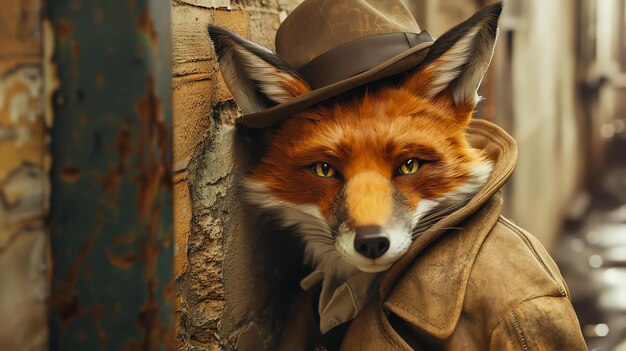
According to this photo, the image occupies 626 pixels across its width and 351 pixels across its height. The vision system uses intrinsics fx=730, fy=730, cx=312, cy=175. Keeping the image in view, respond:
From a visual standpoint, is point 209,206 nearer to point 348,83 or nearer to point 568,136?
point 348,83

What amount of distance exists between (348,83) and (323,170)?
0.21m

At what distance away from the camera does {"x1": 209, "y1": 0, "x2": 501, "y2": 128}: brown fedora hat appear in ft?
5.42

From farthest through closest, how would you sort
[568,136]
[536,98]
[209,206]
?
1. [568,136]
2. [536,98]
3. [209,206]

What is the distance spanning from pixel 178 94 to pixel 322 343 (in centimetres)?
82

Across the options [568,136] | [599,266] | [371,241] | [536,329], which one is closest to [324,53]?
[371,241]

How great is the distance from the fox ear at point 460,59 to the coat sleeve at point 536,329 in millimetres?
519

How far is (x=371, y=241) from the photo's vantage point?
148 cm

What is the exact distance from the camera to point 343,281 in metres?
1.90

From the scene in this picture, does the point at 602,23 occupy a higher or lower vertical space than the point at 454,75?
higher

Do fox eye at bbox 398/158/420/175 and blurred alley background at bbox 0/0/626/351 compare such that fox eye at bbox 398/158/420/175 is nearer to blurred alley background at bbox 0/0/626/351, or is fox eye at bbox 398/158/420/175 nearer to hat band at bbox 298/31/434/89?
hat band at bbox 298/31/434/89

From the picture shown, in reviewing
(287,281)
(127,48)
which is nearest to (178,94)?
(127,48)

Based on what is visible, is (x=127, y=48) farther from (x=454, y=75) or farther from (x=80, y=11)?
(x=454, y=75)

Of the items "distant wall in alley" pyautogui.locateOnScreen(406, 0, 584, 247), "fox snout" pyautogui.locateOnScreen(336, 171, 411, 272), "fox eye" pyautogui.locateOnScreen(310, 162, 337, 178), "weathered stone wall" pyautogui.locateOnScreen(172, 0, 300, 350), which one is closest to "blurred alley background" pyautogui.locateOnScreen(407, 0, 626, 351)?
"distant wall in alley" pyautogui.locateOnScreen(406, 0, 584, 247)

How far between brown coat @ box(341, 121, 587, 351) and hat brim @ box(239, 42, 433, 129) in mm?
334
